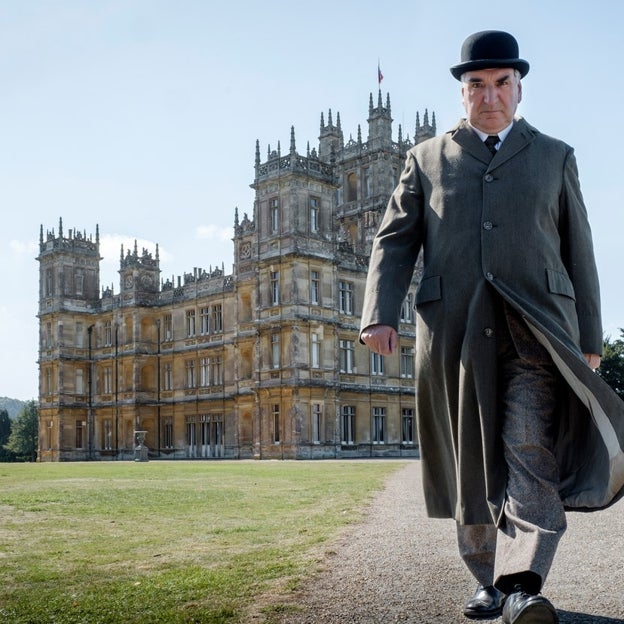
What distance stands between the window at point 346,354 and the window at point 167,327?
38.5ft

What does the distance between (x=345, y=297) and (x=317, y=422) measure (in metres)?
6.14

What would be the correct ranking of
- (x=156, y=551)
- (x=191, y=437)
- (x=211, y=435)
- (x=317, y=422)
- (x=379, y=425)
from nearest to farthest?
(x=156, y=551), (x=317, y=422), (x=379, y=425), (x=211, y=435), (x=191, y=437)

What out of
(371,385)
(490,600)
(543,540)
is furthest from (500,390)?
(371,385)

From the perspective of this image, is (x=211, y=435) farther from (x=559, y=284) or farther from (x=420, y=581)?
(x=559, y=284)

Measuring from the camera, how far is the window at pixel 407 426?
4388 centimetres

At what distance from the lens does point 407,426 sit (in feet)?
145

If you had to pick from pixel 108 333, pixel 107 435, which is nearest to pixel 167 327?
pixel 108 333

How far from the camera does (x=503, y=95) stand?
432 centimetres

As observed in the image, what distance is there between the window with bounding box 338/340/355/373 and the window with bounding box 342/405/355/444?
5.59 ft

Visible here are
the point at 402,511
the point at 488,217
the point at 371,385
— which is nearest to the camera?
the point at 488,217

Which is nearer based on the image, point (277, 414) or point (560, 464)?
point (560, 464)

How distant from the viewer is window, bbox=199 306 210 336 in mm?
46938

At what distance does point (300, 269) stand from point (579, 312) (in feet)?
116

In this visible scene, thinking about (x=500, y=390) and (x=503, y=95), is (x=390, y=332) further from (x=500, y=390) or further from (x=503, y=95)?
(x=503, y=95)
